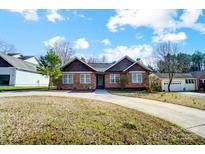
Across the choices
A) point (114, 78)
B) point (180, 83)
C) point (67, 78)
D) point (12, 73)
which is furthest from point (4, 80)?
point (180, 83)

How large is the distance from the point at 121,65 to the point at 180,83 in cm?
964

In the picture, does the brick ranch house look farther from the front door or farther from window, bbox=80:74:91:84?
the front door

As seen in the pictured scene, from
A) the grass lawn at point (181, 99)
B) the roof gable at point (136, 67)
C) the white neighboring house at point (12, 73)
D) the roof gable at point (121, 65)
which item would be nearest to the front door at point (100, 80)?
the roof gable at point (121, 65)

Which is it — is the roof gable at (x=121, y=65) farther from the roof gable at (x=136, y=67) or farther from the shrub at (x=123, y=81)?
the shrub at (x=123, y=81)

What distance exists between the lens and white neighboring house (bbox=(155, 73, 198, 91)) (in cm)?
2486

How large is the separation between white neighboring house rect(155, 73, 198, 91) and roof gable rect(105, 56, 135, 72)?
17.2ft

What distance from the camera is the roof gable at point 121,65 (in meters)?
23.3

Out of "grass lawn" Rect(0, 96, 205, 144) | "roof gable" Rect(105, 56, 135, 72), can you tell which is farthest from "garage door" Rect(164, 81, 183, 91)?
"grass lawn" Rect(0, 96, 205, 144)

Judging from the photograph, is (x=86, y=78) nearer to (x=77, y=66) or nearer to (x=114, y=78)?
(x=77, y=66)
